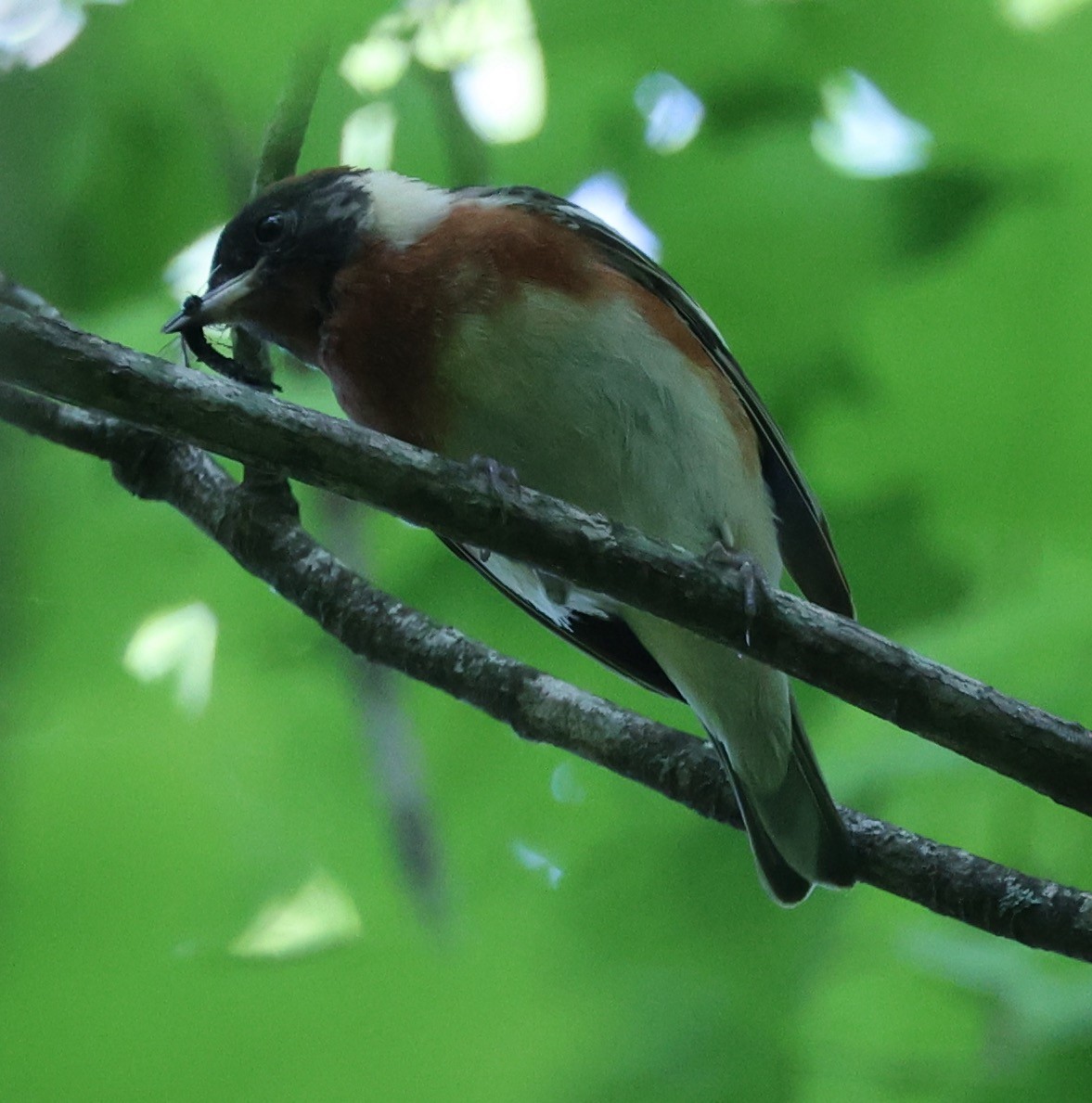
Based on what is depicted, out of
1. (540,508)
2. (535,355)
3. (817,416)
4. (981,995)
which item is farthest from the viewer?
(817,416)

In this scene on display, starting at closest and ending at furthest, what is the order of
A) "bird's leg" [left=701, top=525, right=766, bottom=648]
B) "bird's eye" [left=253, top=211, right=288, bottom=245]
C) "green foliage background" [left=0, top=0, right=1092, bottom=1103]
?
"bird's leg" [left=701, top=525, right=766, bottom=648] < "green foliage background" [left=0, top=0, right=1092, bottom=1103] < "bird's eye" [left=253, top=211, right=288, bottom=245]

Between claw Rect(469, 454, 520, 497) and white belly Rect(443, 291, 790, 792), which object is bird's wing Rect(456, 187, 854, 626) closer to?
white belly Rect(443, 291, 790, 792)

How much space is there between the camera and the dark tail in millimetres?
2797

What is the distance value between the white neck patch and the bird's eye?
19 centimetres

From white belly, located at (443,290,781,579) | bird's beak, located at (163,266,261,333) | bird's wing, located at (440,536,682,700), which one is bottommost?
bird's wing, located at (440,536,682,700)

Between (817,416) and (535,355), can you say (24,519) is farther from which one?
(817,416)

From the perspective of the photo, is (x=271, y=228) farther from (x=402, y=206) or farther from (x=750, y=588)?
(x=750, y=588)

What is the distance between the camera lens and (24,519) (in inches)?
93.4

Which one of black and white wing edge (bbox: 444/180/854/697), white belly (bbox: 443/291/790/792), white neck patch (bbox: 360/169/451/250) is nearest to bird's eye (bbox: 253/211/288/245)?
white neck patch (bbox: 360/169/451/250)

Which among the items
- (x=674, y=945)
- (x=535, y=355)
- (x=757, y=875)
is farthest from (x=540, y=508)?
(x=757, y=875)

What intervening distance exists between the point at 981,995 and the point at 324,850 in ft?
4.44

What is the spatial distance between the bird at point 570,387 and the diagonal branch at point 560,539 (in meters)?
0.63

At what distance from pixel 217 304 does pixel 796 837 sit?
1.66 meters

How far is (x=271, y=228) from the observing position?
3.22 m
